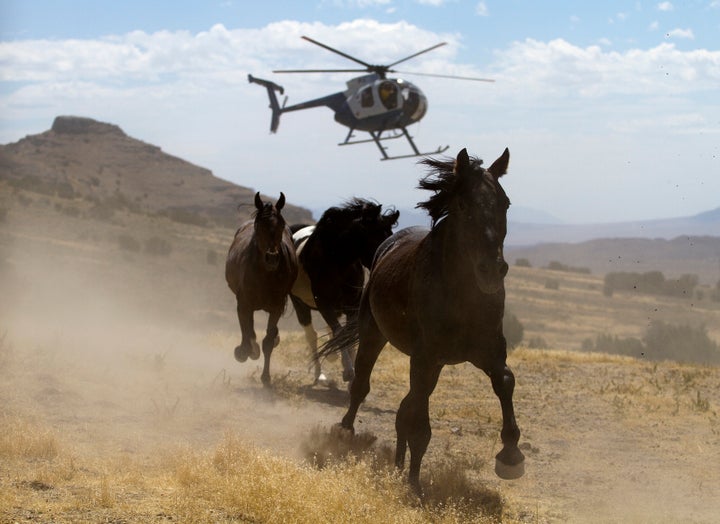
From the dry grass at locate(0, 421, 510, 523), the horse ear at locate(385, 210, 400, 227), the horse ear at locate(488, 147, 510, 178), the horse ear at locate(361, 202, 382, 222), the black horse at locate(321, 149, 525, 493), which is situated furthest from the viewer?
the horse ear at locate(361, 202, 382, 222)

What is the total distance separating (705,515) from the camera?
6574mm

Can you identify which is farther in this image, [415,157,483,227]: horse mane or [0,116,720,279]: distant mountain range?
[0,116,720,279]: distant mountain range

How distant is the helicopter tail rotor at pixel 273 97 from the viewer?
3647cm

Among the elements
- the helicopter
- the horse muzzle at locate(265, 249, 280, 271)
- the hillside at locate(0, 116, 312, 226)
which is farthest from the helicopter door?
the hillside at locate(0, 116, 312, 226)

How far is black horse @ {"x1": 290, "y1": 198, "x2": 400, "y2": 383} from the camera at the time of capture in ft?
36.5

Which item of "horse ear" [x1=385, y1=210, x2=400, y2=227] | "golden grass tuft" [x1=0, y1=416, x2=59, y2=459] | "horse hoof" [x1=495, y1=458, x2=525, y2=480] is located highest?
"horse ear" [x1=385, y1=210, x2=400, y2=227]

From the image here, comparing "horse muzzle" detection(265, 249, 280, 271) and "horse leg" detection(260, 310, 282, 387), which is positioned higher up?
"horse muzzle" detection(265, 249, 280, 271)

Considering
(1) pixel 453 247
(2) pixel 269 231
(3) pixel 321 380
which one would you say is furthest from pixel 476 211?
(3) pixel 321 380

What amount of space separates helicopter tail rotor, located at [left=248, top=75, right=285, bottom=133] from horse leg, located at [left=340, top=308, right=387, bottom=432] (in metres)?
29.1

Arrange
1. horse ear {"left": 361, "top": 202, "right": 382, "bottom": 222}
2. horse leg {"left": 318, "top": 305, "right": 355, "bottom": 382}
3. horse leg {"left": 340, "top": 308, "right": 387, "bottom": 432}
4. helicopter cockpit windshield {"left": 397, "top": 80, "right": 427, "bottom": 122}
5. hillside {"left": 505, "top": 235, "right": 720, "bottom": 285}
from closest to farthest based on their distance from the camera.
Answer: horse leg {"left": 340, "top": 308, "right": 387, "bottom": 432}, horse ear {"left": 361, "top": 202, "right": 382, "bottom": 222}, horse leg {"left": 318, "top": 305, "right": 355, "bottom": 382}, helicopter cockpit windshield {"left": 397, "top": 80, "right": 427, "bottom": 122}, hillside {"left": 505, "top": 235, "right": 720, "bottom": 285}

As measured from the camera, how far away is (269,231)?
10.9 m

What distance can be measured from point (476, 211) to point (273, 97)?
31.7 meters

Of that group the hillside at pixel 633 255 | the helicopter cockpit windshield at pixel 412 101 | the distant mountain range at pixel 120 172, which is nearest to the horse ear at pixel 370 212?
the helicopter cockpit windshield at pixel 412 101

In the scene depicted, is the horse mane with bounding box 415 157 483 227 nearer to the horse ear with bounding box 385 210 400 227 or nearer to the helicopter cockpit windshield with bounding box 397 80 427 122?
the horse ear with bounding box 385 210 400 227
